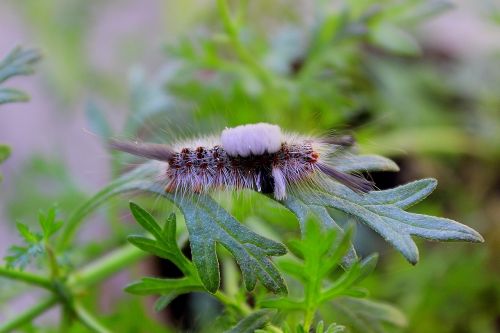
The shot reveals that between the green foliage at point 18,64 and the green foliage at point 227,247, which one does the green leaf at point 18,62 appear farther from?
the green foliage at point 227,247

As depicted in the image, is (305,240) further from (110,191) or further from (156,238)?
(110,191)

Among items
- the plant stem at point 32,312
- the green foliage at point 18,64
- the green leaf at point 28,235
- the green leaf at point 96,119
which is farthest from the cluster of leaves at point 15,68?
the green leaf at point 96,119

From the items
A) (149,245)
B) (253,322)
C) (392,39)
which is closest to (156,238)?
(149,245)

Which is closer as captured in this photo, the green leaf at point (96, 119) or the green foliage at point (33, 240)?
the green foliage at point (33, 240)

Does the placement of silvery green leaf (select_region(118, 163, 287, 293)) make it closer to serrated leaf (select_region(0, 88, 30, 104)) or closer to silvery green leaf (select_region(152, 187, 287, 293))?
silvery green leaf (select_region(152, 187, 287, 293))

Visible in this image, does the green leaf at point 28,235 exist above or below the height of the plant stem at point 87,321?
above

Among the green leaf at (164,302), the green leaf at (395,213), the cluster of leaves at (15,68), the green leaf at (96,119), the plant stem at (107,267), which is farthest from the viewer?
the green leaf at (96,119)
